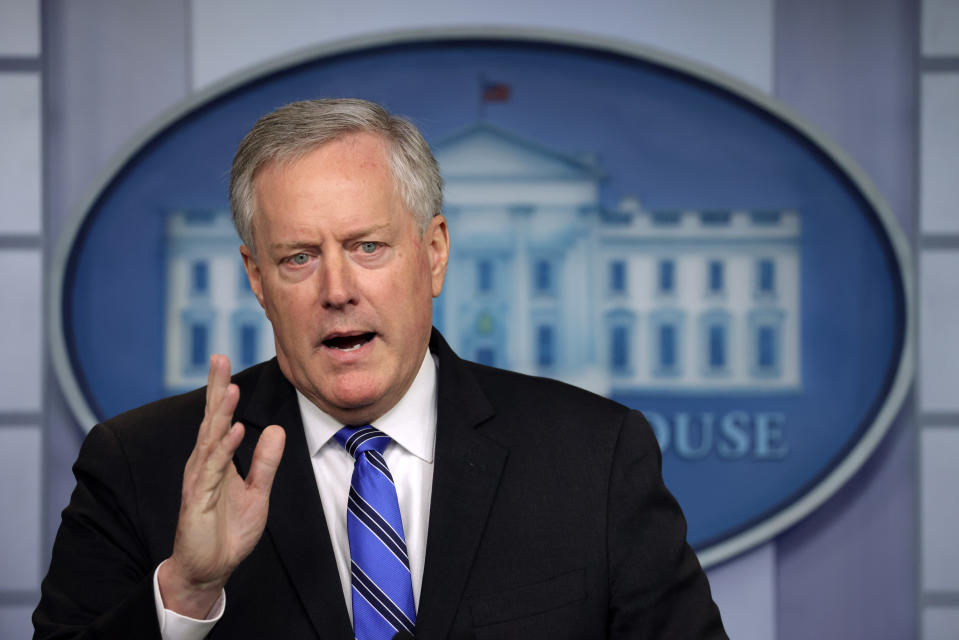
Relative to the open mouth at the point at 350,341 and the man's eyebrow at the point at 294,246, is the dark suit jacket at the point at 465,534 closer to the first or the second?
the open mouth at the point at 350,341

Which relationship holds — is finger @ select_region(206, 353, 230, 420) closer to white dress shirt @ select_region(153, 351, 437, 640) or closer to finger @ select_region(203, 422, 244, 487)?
finger @ select_region(203, 422, 244, 487)

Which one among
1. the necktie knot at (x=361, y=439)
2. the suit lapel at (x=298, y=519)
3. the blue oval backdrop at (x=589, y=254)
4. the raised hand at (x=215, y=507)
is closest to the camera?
the raised hand at (x=215, y=507)

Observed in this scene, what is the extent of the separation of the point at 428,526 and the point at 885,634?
1.60 metres

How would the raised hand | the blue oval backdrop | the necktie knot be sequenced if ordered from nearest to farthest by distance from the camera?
the raised hand
the necktie knot
the blue oval backdrop

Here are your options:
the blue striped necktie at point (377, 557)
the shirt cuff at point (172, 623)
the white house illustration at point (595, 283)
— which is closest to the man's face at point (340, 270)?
the blue striped necktie at point (377, 557)

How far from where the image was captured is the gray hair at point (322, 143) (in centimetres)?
131

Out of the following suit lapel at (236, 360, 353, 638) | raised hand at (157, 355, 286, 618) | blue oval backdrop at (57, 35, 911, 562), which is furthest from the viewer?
blue oval backdrop at (57, 35, 911, 562)

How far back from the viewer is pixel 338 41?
235 centimetres

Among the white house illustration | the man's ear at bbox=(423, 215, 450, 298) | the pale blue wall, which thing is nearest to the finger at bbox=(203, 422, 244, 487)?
the man's ear at bbox=(423, 215, 450, 298)

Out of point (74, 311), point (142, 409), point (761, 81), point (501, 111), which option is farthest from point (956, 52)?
point (74, 311)

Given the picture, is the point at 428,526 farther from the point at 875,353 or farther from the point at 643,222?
the point at 875,353

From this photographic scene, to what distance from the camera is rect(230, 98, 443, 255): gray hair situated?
Result: 1.31 metres

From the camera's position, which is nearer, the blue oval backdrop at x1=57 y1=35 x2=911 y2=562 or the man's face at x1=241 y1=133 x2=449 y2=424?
the man's face at x1=241 y1=133 x2=449 y2=424

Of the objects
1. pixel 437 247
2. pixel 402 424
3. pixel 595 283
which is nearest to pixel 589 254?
pixel 595 283
